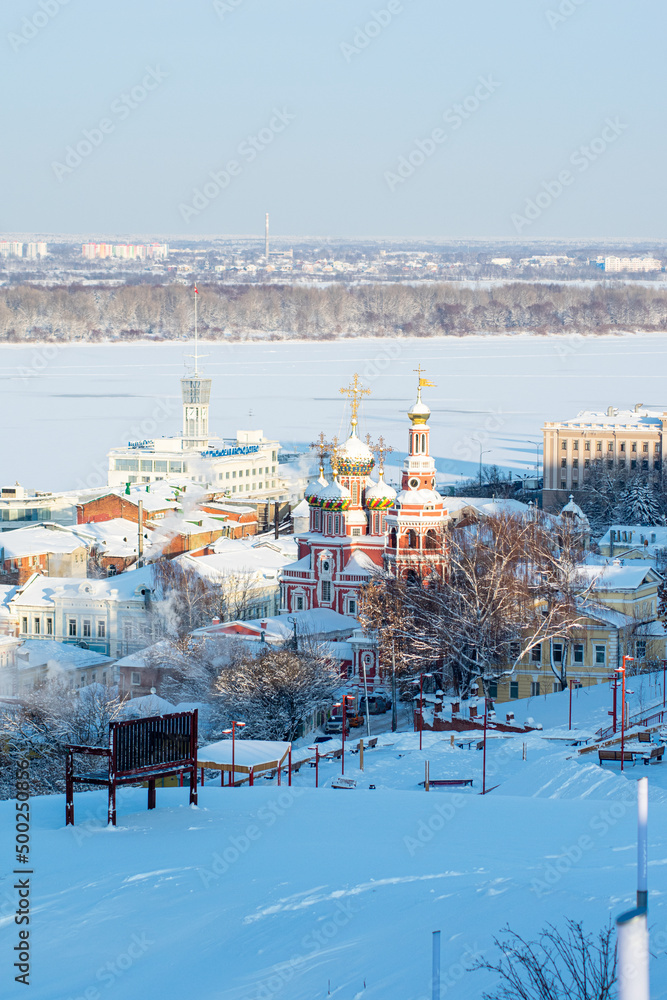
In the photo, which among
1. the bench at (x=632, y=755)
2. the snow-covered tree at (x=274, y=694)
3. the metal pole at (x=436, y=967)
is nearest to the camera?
the metal pole at (x=436, y=967)

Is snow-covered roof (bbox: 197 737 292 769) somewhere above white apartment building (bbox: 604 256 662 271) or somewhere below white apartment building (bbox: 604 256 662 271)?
below

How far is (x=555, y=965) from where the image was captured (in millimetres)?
8953

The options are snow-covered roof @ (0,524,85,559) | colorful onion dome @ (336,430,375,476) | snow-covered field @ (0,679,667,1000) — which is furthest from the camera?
snow-covered roof @ (0,524,85,559)

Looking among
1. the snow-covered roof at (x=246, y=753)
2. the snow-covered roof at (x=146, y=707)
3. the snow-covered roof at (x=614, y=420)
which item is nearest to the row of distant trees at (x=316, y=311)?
the snow-covered roof at (x=614, y=420)

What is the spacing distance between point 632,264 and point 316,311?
66068 mm

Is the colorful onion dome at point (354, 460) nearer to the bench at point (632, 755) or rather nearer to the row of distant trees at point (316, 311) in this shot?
the bench at point (632, 755)

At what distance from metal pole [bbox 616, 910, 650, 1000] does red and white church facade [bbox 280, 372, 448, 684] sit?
23.8 m

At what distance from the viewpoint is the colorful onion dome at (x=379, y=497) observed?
107 feet

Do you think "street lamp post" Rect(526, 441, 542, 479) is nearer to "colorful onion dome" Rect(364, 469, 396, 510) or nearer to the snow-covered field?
Result: "colorful onion dome" Rect(364, 469, 396, 510)

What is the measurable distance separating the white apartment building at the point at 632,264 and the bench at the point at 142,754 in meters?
180

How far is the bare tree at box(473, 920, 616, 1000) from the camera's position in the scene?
27.7 ft

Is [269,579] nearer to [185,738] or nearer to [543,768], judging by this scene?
[543,768]

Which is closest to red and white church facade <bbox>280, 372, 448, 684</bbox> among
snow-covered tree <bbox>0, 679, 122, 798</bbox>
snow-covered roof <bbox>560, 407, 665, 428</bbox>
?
snow-covered tree <bbox>0, 679, 122, 798</bbox>

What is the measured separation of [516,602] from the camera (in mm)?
27547
